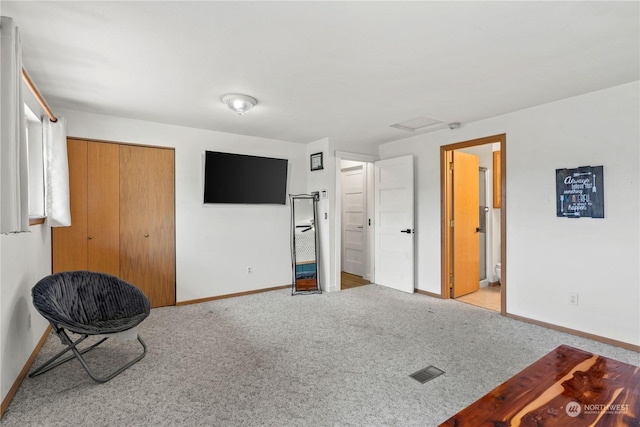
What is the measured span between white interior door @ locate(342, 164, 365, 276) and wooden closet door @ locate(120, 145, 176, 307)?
3195 millimetres

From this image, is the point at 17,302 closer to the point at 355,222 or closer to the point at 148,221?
the point at 148,221

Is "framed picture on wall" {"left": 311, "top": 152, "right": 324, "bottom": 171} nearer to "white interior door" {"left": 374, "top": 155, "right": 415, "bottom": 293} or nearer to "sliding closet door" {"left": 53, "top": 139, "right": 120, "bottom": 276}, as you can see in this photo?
"white interior door" {"left": 374, "top": 155, "right": 415, "bottom": 293}

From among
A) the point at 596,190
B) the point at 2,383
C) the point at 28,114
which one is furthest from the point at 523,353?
the point at 28,114

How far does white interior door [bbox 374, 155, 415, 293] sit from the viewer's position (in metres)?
4.68

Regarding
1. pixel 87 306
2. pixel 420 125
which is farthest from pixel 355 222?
pixel 87 306

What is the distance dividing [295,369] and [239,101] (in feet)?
7.98

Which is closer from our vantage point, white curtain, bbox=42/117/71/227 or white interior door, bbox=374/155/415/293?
white curtain, bbox=42/117/71/227

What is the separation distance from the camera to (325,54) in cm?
226

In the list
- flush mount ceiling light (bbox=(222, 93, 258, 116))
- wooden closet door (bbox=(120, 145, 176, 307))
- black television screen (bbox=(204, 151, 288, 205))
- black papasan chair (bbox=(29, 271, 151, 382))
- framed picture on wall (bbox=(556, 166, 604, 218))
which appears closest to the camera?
black papasan chair (bbox=(29, 271, 151, 382))

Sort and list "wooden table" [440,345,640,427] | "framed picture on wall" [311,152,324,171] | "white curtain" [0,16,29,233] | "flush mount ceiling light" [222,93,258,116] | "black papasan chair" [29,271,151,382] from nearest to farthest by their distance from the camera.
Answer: "wooden table" [440,345,640,427] < "white curtain" [0,16,29,233] < "black papasan chair" [29,271,151,382] < "flush mount ceiling light" [222,93,258,116] < "framed picture on wall" [311,152,324,171]

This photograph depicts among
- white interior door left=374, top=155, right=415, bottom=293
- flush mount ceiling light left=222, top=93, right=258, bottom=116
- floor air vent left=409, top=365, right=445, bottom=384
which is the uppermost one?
flush mount ceiling light left=222, top=93, right=258, bottom=116

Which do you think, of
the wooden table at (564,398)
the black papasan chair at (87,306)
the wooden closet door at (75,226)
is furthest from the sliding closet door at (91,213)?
the wooden table at (564,398)

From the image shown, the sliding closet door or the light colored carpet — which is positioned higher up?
the sliding closet door

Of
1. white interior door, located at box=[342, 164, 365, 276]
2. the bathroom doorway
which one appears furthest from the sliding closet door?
white interior door, located at box=[342, 164, 365, 276]
